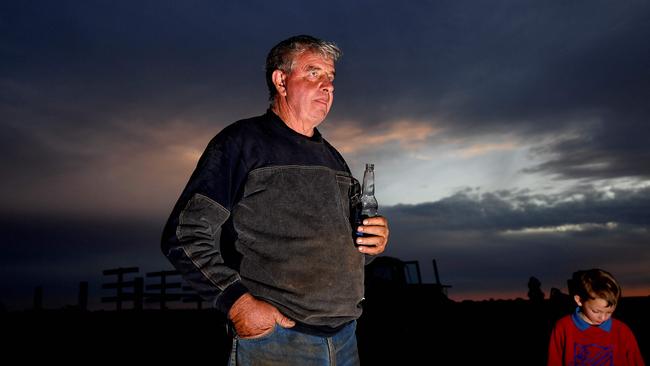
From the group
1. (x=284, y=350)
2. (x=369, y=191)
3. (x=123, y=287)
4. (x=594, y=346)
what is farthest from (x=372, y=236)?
(x=123, y=287)

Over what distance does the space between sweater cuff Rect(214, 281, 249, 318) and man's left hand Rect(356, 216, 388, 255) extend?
0.73 metres

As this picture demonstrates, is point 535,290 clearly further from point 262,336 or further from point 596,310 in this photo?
point 262,336

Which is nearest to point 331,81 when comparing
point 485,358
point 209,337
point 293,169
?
point 293,169

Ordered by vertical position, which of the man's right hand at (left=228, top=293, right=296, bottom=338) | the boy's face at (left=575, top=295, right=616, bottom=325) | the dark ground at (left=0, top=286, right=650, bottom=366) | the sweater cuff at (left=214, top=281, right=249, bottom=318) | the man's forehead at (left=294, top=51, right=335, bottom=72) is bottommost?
the dark ground at (left=0, top=286, right=650, bottom=366)

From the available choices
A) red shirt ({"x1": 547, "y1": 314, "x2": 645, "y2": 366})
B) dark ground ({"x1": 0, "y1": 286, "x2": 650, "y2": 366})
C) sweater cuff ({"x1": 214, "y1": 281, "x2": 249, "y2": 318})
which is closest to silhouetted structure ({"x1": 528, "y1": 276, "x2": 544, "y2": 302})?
dark ground ({"x1": 0, "y1": 286, "x2": 650, "y2": 366})

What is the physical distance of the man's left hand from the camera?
97.5 inches

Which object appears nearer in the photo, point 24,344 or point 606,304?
point 606,304

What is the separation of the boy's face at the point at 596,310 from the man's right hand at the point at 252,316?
3.64m

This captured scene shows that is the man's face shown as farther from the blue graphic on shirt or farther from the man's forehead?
the blue graphic on shirt

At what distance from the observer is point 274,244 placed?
2275mm

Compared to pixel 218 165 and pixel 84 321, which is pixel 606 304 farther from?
pixel 84 321

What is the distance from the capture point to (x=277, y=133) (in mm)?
2580

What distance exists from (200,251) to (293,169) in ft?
2.20

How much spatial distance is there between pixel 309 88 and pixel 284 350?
1.49 m
